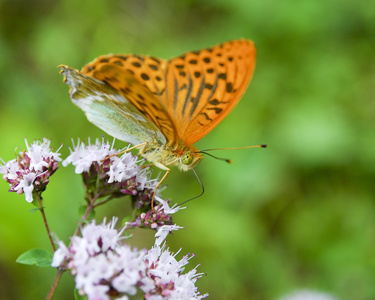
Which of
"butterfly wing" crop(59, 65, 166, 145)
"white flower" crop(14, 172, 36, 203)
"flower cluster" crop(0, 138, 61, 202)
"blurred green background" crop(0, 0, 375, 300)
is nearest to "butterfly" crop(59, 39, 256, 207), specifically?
"butterfly wing" crop(59, 65, 166, 145)

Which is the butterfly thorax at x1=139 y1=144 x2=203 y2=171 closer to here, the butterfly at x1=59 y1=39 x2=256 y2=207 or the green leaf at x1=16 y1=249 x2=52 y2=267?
the butterfly at x1=59 y1=39 x2=256 y2=207

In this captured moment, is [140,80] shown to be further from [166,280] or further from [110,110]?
[166,280]

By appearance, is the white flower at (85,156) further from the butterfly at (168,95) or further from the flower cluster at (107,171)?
the butterfly at (168,95)

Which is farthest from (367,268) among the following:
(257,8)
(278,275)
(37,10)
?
(37,10)

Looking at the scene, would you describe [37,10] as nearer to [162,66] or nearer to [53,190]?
[53,190]

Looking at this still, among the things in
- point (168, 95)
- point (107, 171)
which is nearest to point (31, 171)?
point (107, 171)

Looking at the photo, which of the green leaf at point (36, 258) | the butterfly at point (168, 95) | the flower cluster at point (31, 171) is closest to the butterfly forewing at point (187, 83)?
the butterfly at point (168, 95)
